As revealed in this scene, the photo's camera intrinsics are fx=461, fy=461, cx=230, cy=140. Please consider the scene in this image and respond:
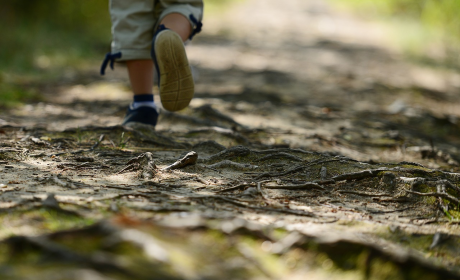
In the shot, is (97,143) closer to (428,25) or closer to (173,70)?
(173,70)

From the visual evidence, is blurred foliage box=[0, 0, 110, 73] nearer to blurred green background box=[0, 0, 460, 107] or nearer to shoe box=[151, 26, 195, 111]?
blurred green background box=[0, 0, 460, 107]

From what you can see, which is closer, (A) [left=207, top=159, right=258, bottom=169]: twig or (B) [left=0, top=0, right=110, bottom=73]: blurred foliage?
(A) [left=207, top=159, right=258, bottom=169]: twig

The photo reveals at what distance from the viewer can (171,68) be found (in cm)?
238

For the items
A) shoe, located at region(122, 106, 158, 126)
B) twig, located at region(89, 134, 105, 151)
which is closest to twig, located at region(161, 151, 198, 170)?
twig, located at region(89, 134, 105, 151)

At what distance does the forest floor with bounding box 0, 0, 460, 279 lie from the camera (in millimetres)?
1075

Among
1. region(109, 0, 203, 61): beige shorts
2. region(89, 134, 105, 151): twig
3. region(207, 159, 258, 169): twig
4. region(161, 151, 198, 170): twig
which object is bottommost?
region(89, 134, 105, 151): twig

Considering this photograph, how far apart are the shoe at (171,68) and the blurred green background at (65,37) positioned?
5.80ft

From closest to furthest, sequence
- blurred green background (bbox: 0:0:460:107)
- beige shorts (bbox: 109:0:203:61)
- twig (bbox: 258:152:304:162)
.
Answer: twig (bbox: 258:152:304:162) → beige shorts (bbox: 109:0:203:61) → blurred green background (bbox: 0:0:460:107)

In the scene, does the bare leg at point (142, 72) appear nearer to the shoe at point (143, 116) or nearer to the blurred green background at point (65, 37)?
the shoe at point (143, 116)

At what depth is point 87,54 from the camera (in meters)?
6.06

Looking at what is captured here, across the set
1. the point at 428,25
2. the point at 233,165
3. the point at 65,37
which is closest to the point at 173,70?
the point at 233,165

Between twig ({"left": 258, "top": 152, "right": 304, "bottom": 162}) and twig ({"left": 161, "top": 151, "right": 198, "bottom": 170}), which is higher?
twig ({"left": 161, "top": 151, "right": 198, "bottom": 170})

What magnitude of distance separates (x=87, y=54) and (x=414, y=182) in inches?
203

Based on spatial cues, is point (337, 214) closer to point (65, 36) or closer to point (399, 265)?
point (399, 265)
